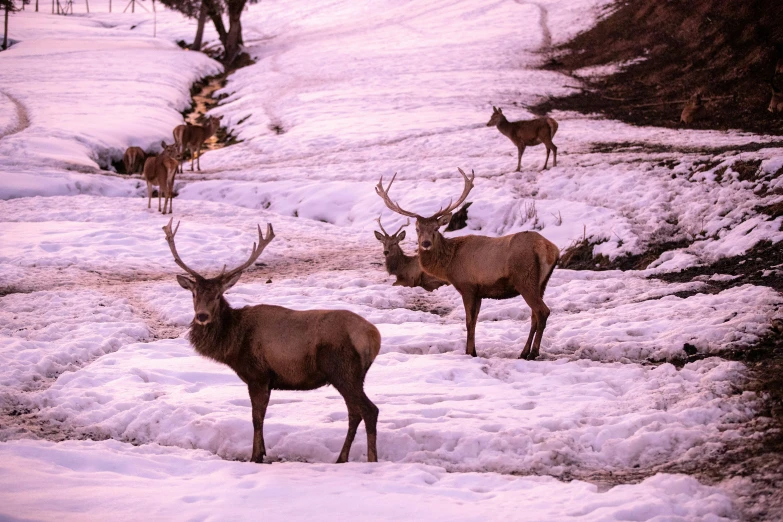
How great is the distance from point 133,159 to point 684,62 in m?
21.1

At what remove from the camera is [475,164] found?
22.1 metres

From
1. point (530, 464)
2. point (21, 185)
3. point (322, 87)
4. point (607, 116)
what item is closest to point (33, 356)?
point (530, 464)

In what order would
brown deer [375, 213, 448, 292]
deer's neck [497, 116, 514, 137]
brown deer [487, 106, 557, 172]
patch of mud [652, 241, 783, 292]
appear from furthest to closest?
deer's neck [497, 116, 514, 137], brown deer [487, 106, 557, 172], brown deer [375, 213, 448, 292], patch of mud [652, 241, 783, 292]

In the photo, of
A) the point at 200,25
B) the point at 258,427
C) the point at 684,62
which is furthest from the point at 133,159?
the point at 200,25

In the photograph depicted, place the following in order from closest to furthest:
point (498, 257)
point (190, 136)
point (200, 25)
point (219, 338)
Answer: point (219, 338)
point (498, 257)
point (190, 136)
point (200, 25)

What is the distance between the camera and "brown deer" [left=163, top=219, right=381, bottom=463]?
7023 mm

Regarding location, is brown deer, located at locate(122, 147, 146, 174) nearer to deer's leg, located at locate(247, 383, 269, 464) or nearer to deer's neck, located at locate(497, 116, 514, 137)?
deer's neck, located at locate(497, 116, 514, 137)

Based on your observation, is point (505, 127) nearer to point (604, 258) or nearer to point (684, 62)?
point (604, 258)

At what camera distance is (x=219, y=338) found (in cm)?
761

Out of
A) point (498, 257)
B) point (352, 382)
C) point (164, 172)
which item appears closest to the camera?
point (352, 382)

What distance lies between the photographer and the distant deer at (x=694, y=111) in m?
22.8

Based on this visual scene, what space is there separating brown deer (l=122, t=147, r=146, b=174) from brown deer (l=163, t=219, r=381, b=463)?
19.0 meters

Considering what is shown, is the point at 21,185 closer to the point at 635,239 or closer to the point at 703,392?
the point at 635,239

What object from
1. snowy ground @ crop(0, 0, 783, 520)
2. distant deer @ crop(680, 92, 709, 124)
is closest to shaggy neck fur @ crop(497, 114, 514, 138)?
snowy ground @ crop(0, 0, 783, 520)
